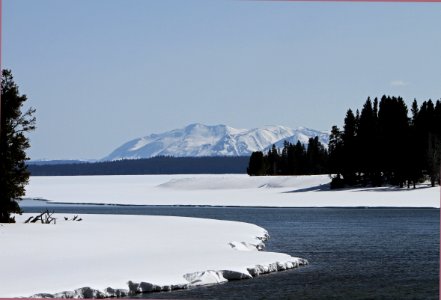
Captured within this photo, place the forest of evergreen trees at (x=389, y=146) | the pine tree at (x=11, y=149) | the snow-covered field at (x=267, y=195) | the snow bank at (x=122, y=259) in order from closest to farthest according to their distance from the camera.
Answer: the snow bank at (x=122, y=259), the pine tree at (x=11, y=149), the snow-covered field at (x=267, y=195), the forest of evergreen trees at (x=389, y=146)

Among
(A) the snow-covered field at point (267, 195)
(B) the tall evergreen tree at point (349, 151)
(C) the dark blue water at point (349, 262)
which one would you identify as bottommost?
(C) the dark blue water at point (349, 262)

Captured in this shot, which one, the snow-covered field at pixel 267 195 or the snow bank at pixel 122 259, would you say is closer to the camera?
the snow bank at pixel 122 259

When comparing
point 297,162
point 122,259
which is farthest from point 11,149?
point 297,162

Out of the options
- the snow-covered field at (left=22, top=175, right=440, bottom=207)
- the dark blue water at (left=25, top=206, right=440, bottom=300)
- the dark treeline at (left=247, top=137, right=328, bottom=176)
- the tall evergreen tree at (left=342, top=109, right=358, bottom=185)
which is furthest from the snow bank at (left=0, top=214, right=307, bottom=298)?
the dark treeline at (left=247, top=137, right=328, bottom=176)

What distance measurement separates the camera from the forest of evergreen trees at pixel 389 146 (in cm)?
11606

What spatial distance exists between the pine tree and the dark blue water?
1708 centimetres

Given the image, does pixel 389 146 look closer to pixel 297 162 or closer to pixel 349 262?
pixel 297 162

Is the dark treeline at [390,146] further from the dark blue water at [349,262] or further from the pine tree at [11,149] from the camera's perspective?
the pine tree at [11,149]

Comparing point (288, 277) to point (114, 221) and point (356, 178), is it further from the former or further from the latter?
point (356, 178)

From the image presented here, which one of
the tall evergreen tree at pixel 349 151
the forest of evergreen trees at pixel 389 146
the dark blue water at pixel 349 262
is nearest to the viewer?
the dark blue water at pixel 349 262

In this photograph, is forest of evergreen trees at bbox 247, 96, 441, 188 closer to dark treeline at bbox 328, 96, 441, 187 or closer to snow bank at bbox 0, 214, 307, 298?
dark treeline at bbox 328, 96, 441, 187

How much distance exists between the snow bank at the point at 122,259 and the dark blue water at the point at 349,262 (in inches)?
33.7

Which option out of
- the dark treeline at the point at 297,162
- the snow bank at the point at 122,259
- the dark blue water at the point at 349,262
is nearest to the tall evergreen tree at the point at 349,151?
the dark treeline at the point at 297,162

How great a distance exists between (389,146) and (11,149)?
3095 inches
